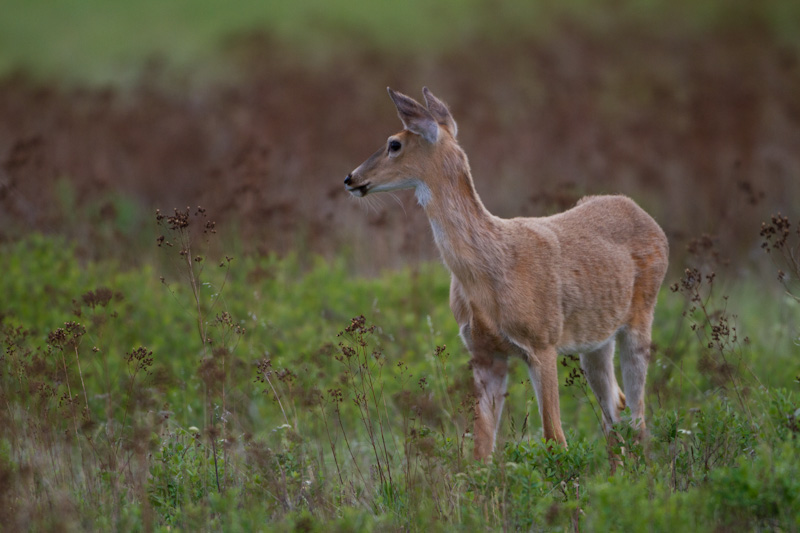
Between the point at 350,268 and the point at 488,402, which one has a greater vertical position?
the point at 350,268

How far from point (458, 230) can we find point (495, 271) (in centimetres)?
37

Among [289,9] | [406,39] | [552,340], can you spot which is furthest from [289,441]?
[289,9]

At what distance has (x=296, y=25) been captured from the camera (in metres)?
28.5

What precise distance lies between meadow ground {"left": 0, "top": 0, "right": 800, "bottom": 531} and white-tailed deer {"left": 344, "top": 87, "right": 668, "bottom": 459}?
47 cm

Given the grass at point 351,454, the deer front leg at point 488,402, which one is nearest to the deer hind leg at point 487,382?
the deer front leg at point 488,402

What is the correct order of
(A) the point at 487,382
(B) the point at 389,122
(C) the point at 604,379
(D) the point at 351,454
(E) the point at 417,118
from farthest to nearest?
1. (B) the point at 389,122
2. (C) the point at 604,379
3. (A) the point at 487,382
4. (E) the point at 417,118
5. (D) the point at 351,454

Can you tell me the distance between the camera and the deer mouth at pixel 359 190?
659 cm

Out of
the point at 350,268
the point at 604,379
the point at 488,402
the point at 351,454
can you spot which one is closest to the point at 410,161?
the point at 488,402

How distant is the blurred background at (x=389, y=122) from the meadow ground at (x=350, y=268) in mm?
79

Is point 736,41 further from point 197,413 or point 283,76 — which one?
point 197,413

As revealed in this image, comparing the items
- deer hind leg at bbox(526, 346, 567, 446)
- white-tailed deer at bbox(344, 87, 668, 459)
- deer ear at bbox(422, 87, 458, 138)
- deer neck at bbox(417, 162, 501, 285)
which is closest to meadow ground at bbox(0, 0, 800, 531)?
deer hind leg at bbox(526, 346, 567, 446)

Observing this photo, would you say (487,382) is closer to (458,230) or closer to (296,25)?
(458,230)

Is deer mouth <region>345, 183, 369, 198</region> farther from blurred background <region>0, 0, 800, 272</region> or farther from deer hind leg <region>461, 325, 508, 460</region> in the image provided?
blurred background <region>0, 0, 800, 272</region>

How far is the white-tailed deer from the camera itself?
654 centimetres
